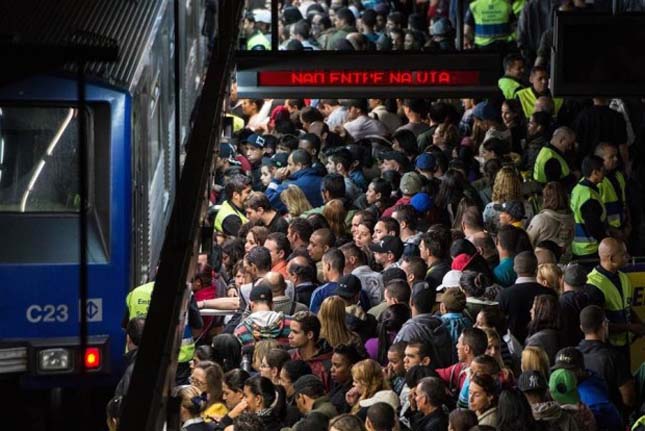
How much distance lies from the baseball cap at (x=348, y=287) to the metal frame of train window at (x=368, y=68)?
9.97 feet

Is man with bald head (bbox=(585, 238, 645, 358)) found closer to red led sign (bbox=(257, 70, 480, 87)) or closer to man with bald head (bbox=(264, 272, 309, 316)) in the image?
man with bald head (bbox=(264, 272, 309, 316))

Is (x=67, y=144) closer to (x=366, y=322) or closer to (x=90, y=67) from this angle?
(x=90, y=67)

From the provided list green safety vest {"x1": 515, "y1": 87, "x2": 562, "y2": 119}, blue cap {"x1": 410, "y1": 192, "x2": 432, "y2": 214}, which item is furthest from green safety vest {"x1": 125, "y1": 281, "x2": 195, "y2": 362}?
green safety vest {"x1": 515, "y1": 87, "x2": 562, "y2": 119}

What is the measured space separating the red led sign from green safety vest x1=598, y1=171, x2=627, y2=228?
4.73ft

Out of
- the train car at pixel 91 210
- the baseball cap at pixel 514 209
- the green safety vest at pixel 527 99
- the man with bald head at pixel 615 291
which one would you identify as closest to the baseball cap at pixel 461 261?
the man with bald head at pixel 615 291

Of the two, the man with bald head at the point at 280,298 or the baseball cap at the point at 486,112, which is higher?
the baseball cap at the point at 486,112

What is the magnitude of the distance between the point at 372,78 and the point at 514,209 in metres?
1.93

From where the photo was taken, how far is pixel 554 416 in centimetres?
864

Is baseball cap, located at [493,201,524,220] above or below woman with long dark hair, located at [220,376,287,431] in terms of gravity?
above

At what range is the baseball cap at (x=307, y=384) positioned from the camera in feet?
30.3

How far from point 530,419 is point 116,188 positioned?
3.80 metres

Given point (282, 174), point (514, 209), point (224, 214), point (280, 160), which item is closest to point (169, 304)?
point (514, 209)

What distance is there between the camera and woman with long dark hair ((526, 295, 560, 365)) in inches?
397

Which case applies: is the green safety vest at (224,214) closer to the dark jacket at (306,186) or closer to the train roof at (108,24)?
the dark jacket at (306,186)
